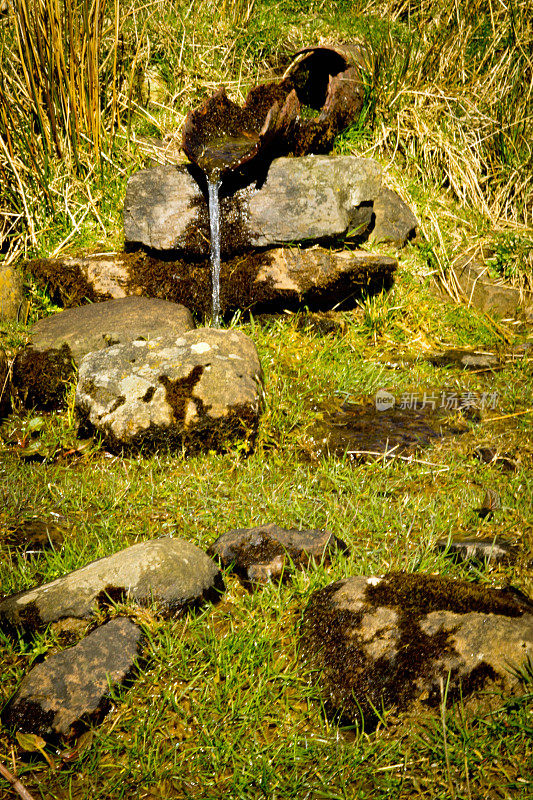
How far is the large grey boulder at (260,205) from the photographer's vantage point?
4.46 m

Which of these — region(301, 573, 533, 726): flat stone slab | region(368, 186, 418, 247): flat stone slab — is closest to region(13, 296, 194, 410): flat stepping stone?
A: region(368, 186, 418, 247): flat stone slab

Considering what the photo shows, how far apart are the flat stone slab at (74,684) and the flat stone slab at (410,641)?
598 mm

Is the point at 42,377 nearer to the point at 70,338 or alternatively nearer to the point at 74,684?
the point at 70,338

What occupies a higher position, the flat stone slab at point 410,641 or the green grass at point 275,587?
the flat stone slab at point 410,641

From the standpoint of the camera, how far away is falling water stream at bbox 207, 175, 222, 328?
4441 millimetres

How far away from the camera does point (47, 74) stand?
482 centimetres

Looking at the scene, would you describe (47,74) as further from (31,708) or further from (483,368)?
(31,708)

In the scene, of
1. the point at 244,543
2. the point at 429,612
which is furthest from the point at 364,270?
the point at 429,612

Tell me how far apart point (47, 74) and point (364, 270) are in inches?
122

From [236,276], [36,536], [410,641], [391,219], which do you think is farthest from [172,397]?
[391,219]

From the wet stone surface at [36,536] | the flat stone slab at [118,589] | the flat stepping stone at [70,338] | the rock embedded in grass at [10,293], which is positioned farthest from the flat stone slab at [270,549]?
the rock embedded in grass at [10,293]

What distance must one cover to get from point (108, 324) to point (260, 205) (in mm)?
1510

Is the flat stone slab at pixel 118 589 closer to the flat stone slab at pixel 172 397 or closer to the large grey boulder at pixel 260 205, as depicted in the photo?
the flat stone slab at pixel 172 397

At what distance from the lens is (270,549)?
2.30m
